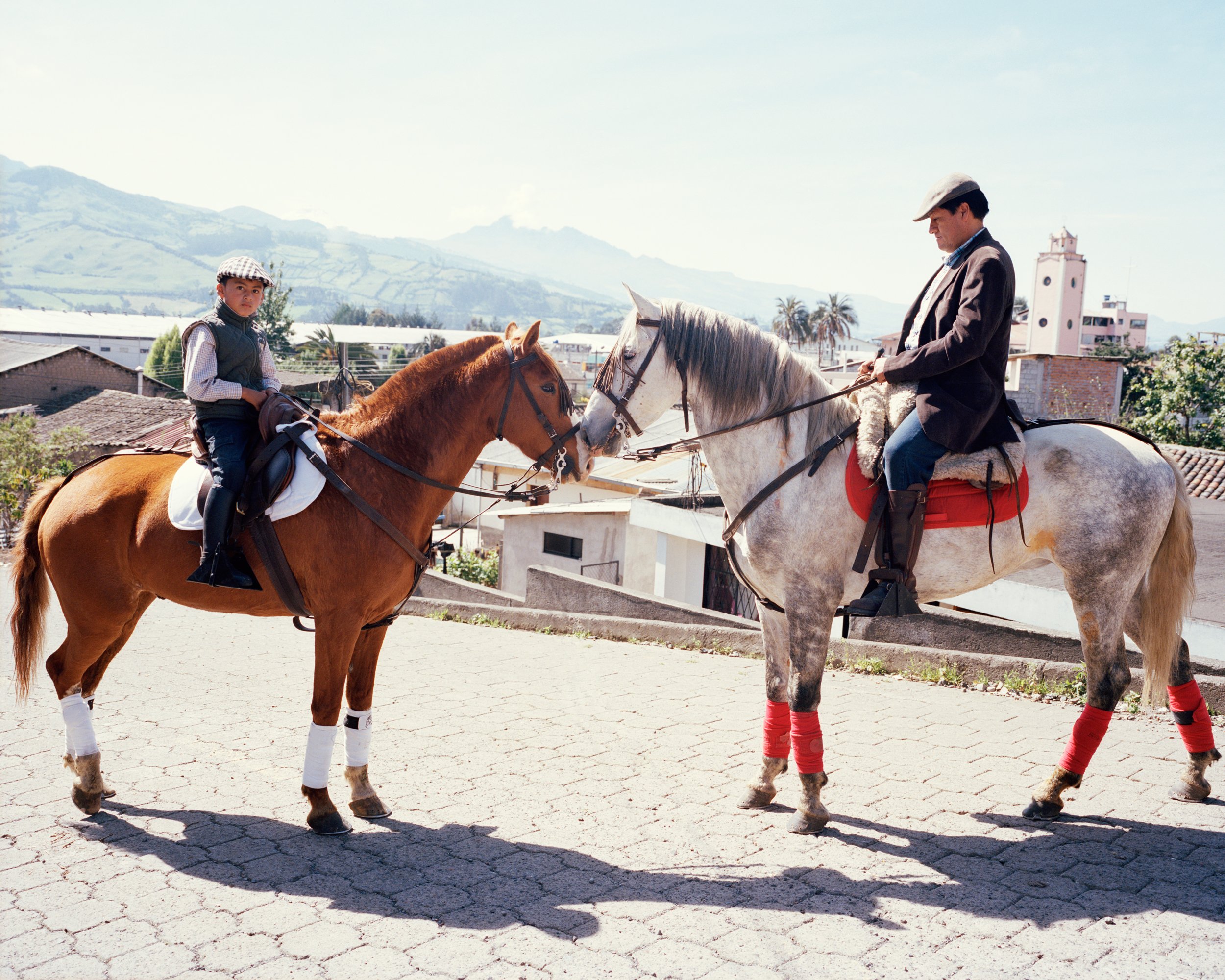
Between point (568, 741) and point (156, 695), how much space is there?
356 cm

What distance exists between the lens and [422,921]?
12.4 ft

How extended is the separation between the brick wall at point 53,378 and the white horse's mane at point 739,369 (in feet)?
157

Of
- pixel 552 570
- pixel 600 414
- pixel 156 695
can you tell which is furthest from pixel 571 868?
pixel 552 570

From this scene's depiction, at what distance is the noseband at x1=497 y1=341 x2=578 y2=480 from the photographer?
462cm

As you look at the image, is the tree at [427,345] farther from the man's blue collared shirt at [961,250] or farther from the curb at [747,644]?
the man's blue collared shirt at [961,250]

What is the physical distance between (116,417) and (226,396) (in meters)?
36.5

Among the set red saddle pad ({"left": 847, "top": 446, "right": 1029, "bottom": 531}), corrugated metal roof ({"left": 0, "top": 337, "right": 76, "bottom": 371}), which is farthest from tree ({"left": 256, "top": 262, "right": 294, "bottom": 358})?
red saddle pad ({"left": 847, "top": 446, "right": 1029, "bottom": 531})

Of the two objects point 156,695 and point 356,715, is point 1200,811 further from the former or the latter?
point 156,695

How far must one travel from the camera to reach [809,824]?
4.73 metres

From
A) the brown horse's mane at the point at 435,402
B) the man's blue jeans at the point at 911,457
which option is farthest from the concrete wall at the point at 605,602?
the brown horse's mane at the point at 435,402

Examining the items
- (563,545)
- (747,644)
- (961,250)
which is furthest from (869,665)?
(563,545)

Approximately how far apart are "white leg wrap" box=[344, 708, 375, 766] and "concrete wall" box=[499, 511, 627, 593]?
46.8ft

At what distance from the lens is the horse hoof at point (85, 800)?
479 cm

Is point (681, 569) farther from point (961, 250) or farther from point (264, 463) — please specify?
point (264, 463)
